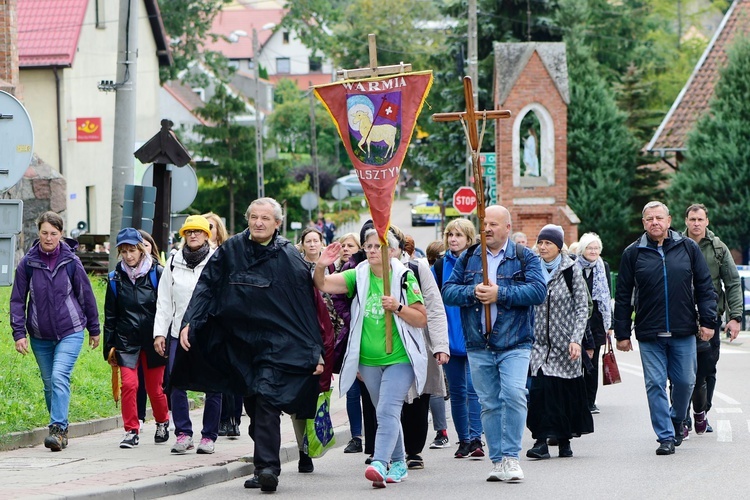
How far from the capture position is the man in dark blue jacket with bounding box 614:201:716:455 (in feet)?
36.0

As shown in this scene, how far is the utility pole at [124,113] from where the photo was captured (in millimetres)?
14555

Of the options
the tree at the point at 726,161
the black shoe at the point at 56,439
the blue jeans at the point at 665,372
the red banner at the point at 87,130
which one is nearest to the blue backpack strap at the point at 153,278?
the black shoe at the point at 56,439

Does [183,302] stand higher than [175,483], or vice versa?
[183,302]

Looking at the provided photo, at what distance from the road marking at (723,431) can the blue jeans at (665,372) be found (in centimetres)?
87

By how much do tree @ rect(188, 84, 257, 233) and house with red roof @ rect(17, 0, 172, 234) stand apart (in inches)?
209

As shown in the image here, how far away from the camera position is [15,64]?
75.2 feet

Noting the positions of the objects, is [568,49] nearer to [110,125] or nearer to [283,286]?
[110,125]

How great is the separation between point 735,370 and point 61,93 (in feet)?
87.9

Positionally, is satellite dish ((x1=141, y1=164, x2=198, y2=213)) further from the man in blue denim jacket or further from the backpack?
the man in blue denim jacket

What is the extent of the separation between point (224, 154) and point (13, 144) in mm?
40856

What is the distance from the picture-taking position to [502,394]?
9719 mm

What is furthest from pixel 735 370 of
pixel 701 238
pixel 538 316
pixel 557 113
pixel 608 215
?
pixel 608 215

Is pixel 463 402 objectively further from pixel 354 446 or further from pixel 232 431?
pixel 232 431

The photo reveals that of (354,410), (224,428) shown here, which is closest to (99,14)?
(224,428)
